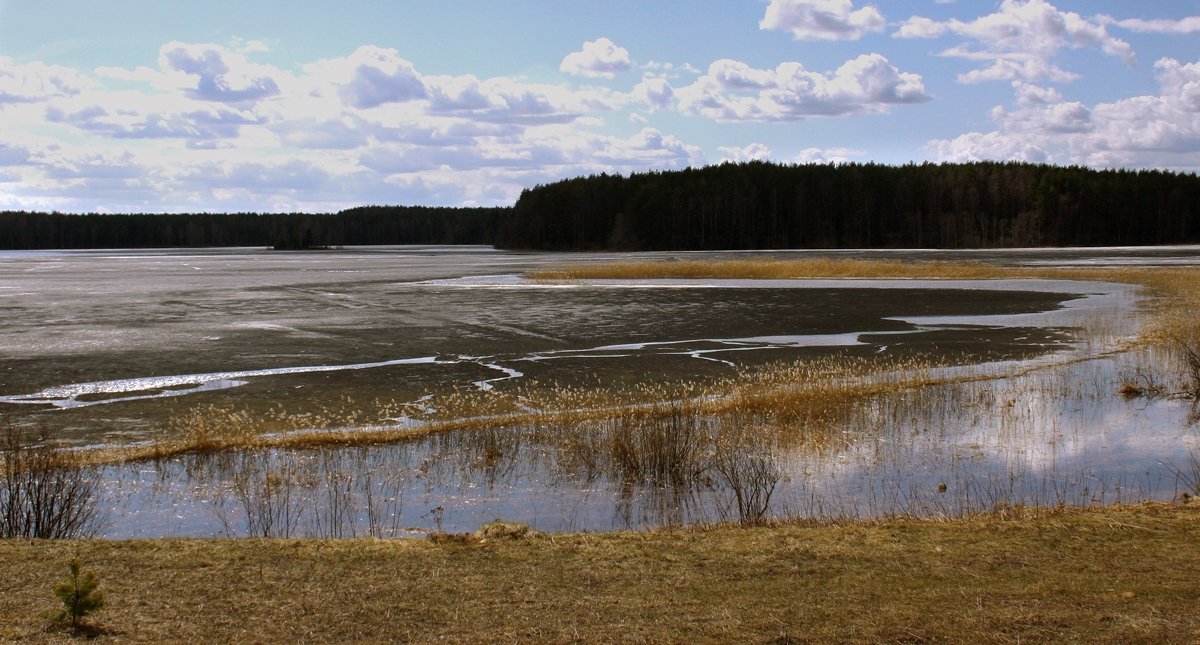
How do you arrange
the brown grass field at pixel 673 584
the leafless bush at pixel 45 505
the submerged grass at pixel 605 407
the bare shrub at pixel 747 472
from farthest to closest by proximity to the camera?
the submerged grass at pixel 605 407, the bare shrub at pixel 747 472, the leafless bush at pixel 45 505, the brown grass field at pixel 673 584

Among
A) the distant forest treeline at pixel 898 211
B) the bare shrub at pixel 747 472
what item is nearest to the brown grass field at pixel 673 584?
the bare shrub at pixel 747 472

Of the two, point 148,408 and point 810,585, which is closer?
point 810,585

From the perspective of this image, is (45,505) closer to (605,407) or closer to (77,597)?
(77,597)

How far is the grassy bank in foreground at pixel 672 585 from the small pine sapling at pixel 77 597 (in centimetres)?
17

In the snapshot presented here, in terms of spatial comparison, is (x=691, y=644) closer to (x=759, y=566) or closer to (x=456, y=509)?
(x=759, y=566)

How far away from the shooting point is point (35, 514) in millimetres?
10477

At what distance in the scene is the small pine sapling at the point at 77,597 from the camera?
21.4 feet

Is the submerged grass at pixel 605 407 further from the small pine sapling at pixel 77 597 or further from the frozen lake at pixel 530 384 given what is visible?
the small pine sapling at pixel 77 597

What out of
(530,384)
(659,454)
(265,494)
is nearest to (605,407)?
(530,384)

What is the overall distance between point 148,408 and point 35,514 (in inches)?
323

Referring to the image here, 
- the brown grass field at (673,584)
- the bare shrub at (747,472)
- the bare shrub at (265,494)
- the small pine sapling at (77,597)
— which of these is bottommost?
the bare shrub at (265,494)

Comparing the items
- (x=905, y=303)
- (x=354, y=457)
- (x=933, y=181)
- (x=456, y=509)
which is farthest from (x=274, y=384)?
(x=933, y=181)

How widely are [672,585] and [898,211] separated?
146 metres

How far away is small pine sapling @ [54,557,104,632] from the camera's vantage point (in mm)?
6535
